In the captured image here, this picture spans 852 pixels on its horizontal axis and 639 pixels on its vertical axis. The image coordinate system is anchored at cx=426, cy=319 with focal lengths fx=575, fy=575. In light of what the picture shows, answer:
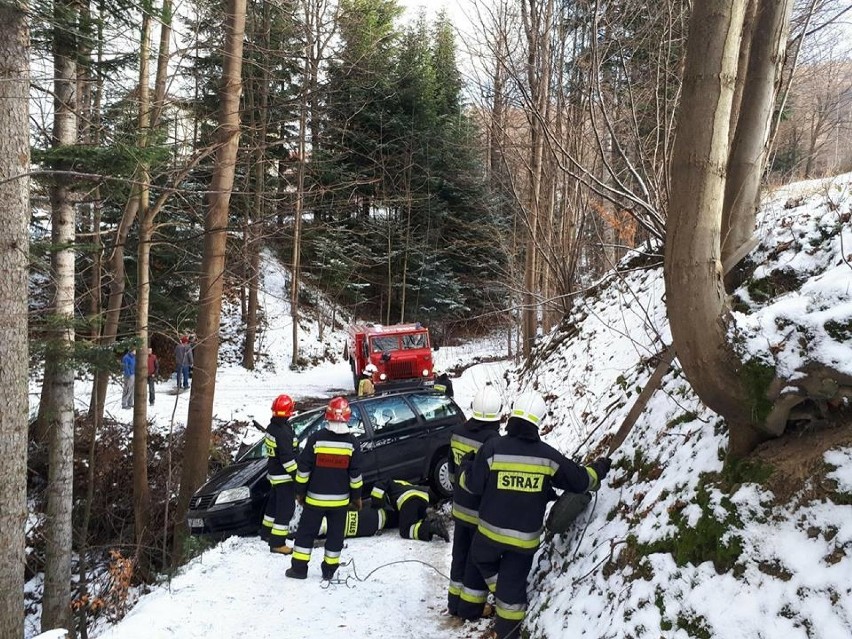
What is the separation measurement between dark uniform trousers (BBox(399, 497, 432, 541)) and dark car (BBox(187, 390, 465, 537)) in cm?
77

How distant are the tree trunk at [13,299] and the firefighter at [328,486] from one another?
11.2 feet

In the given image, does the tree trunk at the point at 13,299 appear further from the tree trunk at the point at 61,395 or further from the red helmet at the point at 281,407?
the red helmet at the point at 281,407

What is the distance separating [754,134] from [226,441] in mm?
13394

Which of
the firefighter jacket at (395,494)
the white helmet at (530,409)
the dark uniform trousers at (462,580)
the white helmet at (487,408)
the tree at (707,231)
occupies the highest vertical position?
the tree at (707,231)

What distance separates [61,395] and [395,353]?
34.3 feet

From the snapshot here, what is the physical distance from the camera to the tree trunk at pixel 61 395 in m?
7.96

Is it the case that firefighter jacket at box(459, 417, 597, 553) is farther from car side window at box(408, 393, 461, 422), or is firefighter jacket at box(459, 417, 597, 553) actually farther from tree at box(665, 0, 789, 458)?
car side window at box(408, 393, 461, 422)

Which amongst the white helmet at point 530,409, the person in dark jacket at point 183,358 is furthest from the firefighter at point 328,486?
the person in dark jacket at point 183,358

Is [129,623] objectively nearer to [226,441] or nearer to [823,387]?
[823,387]

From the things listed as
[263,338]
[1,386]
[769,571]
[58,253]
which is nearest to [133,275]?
[263,338]

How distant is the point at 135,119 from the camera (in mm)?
10219

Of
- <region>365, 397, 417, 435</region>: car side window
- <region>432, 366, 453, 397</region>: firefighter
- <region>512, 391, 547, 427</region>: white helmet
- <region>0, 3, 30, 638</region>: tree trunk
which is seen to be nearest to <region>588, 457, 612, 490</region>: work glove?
<region>512, 391, 547, 427</region>: white helmet

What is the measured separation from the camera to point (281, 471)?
22.4ft

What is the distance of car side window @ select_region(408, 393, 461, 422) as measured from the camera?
343 inches
